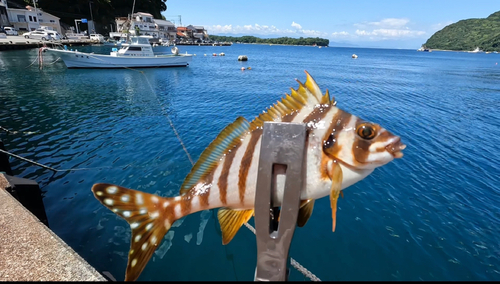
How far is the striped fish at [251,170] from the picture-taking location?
2.02m

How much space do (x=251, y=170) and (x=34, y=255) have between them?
10.6 ft

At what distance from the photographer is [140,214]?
2.37 m

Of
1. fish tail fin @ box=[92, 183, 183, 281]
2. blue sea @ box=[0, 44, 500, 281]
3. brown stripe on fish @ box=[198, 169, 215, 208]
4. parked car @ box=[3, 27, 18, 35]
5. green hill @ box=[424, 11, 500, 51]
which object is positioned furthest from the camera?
green hill @ box=[424, 11, 500, 51]

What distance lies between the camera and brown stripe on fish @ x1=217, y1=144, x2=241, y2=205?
2373mm

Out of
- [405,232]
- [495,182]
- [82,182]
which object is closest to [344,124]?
[405,232]

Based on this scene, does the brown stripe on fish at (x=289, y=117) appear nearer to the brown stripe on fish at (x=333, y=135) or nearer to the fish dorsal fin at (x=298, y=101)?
the fish dorsal fin at (x=298, y=101)

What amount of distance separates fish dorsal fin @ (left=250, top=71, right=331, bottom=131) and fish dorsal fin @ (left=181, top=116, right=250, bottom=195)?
0.19 m

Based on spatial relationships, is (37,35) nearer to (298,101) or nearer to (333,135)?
(298,101)

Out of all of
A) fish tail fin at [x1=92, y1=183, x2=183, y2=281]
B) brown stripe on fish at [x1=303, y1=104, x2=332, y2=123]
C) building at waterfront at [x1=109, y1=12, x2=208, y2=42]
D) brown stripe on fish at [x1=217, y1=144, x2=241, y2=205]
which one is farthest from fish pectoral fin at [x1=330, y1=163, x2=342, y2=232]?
building at waterfront at [x1=109, y1=12, x2=208, y2=42]

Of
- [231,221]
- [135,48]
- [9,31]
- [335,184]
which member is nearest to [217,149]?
[231,221]

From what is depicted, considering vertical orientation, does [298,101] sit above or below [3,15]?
below

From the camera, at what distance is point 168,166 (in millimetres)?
9094

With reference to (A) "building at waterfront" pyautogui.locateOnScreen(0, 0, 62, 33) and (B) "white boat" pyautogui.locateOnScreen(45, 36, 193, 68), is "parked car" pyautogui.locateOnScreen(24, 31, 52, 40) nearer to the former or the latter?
(A) "building at waterfront" pyautogui.locateOnScreen(0, 0, 62, 33)

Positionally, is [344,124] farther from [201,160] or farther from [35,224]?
[35,224]
